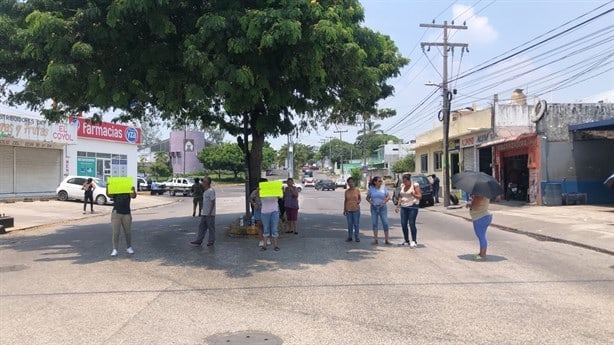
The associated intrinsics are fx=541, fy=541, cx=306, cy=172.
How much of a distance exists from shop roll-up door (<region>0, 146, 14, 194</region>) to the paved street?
18.4m

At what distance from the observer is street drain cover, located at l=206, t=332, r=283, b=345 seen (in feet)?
18.2

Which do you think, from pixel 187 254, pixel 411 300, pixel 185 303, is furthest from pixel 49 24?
pixel 411 300

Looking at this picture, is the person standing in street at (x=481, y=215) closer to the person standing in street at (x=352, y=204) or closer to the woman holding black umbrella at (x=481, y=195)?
the woman holding black umbrella at (x=481, y=195)

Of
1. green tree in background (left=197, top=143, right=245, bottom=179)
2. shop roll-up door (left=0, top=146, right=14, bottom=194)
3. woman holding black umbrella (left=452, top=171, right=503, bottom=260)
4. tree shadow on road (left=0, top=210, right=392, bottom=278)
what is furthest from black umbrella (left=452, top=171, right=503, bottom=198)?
green tree in background (left=197, top=143, right=245, bottom=179)

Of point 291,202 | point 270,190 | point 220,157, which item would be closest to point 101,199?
point 291,202

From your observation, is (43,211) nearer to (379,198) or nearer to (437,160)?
(379,198)

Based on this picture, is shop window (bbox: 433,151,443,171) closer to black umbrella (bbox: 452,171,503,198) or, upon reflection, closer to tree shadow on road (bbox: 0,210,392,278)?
tree shadow on road (bbox: 0,210,392,278)

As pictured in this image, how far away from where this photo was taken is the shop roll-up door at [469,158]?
3303 centimetres

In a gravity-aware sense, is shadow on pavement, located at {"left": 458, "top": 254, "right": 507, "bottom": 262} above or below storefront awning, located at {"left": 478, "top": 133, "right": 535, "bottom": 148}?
below

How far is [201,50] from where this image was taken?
10086mm

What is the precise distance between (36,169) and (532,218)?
27307 millimetres

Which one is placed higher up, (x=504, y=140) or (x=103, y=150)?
(x=103, y=150)

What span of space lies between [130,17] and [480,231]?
25.9 feet

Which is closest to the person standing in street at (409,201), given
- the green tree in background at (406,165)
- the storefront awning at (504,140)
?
the storefront awning at (504,140)
